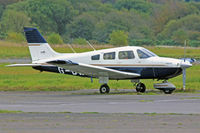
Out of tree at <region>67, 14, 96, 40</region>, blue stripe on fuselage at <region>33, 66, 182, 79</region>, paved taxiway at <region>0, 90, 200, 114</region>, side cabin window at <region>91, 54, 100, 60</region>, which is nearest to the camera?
paved taxiway at <region>0, 90, 200, 114</region>

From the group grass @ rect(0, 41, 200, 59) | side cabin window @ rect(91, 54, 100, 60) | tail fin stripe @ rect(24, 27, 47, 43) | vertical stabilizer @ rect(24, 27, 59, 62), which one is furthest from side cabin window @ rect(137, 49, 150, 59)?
grass @ rect(0, 41, 200, 59)

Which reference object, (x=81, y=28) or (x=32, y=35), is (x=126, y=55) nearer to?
(x=32, y=35)

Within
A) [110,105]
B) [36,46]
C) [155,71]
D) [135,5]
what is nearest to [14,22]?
[135,5]

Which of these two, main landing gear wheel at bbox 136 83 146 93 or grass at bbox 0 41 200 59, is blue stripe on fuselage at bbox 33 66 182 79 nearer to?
main landing gear wheel at bbox 136 83 146 93

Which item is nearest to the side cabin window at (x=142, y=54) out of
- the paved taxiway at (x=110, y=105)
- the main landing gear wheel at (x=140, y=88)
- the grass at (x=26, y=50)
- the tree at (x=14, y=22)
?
the main landing gear wheel at (x=140, y=88)

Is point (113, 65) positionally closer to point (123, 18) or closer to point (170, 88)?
point (170, 88)

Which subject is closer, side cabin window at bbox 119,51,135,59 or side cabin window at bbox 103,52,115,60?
side cabin window at bbox 119,51,135,59

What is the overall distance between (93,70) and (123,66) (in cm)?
126

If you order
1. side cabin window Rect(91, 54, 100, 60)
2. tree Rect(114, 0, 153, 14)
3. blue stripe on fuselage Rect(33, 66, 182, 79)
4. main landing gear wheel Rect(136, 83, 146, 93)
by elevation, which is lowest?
main landing gear wheel Rect(136, 83, 146, 93)

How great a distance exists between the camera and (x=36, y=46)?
24719 mm

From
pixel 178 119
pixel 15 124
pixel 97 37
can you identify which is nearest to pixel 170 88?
pixel 178 119

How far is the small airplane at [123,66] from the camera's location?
22.7 m

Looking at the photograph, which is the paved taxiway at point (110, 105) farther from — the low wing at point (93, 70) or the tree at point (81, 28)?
the tree at point (81, 28)

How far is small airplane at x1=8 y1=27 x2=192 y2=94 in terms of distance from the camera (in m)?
22.7
